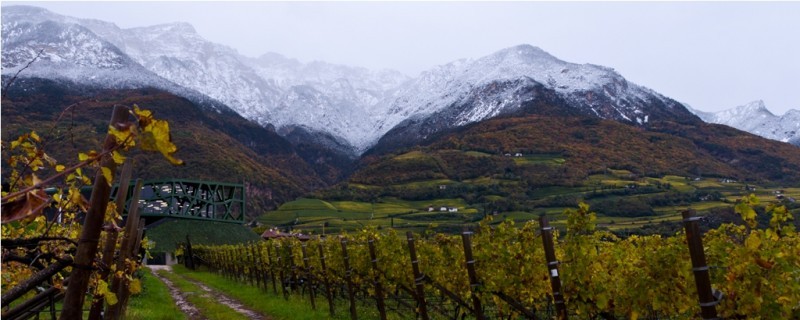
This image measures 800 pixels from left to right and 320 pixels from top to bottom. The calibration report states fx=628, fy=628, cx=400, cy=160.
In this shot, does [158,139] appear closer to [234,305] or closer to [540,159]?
[234,305]

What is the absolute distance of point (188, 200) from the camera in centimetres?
6334

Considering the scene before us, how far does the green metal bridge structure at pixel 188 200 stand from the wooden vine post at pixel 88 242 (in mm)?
60511

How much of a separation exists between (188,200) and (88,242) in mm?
64089

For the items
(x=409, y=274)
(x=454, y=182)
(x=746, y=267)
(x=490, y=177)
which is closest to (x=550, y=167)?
(x=490, y=177)

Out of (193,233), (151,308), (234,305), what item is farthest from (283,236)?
(193,233)

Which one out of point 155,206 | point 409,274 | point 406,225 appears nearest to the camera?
point 409,274

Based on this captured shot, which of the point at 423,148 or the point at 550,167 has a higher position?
the point at 423,148

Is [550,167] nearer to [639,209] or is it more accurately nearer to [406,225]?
[639,209]

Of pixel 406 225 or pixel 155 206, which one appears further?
pixel 406 225

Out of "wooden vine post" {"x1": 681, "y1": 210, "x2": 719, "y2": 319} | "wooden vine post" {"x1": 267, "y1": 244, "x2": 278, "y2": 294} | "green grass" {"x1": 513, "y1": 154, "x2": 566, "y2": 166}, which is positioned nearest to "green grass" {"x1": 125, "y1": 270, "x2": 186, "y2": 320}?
"wooden vine post" {"x1": 267, "y1": 244, "x2": 278, "y2": 294}

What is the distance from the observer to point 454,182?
128750mm

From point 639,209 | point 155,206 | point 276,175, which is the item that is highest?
point 276,175

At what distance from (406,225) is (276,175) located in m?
104

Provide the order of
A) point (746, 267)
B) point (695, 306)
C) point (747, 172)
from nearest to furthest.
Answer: point (746, 267) < point (695, 306) < point (747, 172)
